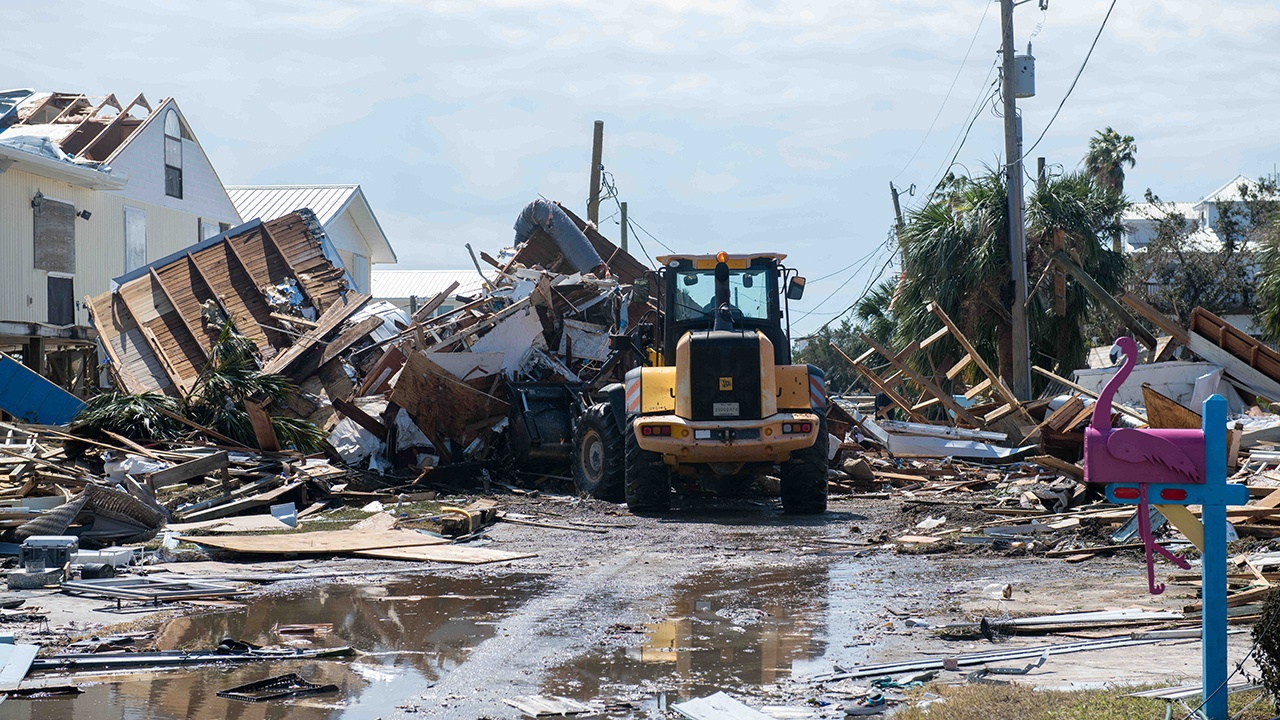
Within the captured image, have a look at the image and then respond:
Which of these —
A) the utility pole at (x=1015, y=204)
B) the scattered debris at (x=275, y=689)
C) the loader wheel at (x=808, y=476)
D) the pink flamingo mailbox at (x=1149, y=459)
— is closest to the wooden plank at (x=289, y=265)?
the loader wheel at (x=808, y=476)

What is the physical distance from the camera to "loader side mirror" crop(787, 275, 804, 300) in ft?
47.4

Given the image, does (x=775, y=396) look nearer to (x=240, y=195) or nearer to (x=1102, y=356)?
(x=1102, y=356)

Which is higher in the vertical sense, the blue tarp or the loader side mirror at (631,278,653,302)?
the loader side mirror at (631,278,653,302)

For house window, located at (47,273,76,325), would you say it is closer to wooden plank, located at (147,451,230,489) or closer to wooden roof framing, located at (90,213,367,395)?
wooden roof framing, located at (90,213,367,395)

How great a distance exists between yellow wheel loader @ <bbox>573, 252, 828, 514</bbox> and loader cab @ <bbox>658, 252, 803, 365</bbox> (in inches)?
0.5

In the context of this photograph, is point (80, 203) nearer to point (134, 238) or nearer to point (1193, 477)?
point (134, 238)

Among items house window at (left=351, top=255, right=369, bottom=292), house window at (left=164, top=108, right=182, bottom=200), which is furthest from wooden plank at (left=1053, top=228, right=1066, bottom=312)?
house window at (left=351, top=255, right=369, bottom=292)

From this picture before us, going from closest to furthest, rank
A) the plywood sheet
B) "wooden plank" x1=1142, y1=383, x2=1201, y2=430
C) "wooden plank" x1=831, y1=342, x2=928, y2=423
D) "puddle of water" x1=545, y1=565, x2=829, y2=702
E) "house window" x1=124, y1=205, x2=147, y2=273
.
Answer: "puddle of water" x1=545, y1=565, x2=829, y2=702 → the plywood sheet → "wooden plank" x1=1142, y1=383, x2=1201, y2=430 → "wooden plank" x1=831, y1=342, x2=928, y2=423 → "house window" x1=124, y1=205, x2=147, y2=273

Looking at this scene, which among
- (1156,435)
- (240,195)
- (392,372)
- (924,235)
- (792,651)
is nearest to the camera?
(1156,435)

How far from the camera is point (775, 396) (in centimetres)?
1405

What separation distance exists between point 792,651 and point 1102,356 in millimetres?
22444

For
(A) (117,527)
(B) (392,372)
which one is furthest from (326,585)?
(B) (392,372)

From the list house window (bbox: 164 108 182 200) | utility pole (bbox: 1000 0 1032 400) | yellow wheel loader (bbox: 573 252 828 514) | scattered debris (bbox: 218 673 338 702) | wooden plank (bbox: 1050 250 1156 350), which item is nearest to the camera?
scattered debris (bbox: 218 673 338 702)

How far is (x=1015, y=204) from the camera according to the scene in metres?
21.8
